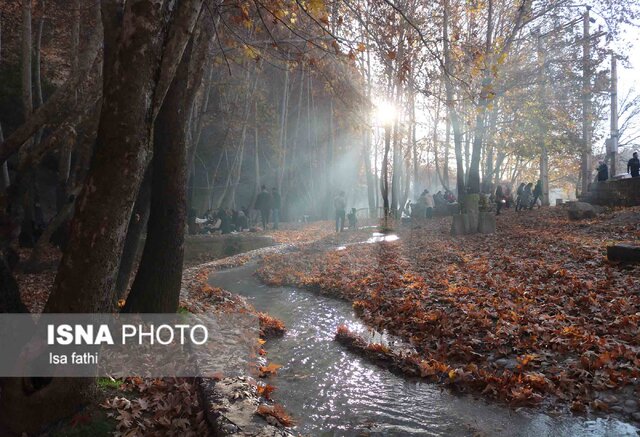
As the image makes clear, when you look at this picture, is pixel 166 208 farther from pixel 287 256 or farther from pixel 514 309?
pixel 287 256

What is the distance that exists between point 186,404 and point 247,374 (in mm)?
778

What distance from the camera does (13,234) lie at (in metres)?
10.0

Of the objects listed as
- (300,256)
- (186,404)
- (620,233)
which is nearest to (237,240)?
(300,256)

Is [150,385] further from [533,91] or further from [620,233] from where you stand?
[533,91]

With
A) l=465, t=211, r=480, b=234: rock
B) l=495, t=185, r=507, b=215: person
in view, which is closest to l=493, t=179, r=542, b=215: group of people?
l=495, t=185, r=507, b=215: person

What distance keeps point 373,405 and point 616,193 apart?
16.3m

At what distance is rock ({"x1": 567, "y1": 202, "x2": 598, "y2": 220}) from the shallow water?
12106mm

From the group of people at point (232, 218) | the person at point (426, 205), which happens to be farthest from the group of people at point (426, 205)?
the group of people at point (232, 218)

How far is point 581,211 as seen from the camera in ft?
48.0

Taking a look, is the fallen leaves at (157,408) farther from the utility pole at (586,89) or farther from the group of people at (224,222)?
the utility pole at (586,89)

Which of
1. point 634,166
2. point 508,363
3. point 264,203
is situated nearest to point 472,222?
point 634,166

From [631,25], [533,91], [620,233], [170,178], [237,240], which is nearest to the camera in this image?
[170,178]

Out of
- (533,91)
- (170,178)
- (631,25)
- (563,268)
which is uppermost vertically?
(631,25)

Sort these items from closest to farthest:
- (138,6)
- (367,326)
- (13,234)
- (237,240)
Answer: (138,6) < (367,326) < (13,234) < (237,240)
